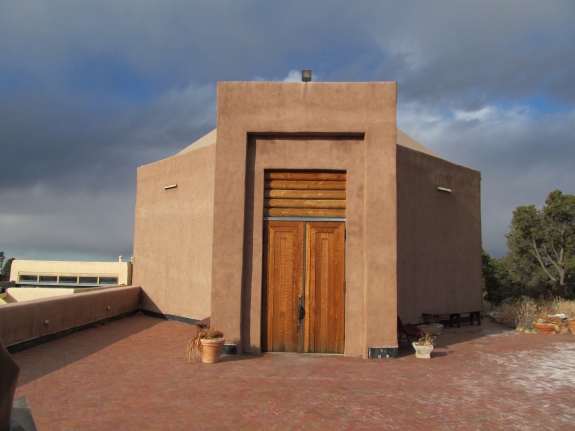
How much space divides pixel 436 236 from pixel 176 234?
8406 millimetres

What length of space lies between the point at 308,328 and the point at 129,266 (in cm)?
2111

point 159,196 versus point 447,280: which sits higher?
point 159,196

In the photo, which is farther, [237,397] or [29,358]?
[29,358]

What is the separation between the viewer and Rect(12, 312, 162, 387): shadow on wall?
8906 mm

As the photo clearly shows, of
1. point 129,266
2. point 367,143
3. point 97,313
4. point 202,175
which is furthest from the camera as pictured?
point 129,266

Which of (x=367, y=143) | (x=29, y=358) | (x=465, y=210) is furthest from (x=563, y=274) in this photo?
(x=29, y=358)

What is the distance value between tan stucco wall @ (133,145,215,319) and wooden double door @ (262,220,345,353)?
4.48 metres

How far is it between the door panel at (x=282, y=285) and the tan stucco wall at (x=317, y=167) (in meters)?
0.24

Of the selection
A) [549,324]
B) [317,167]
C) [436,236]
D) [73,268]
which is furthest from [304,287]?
[73,268]

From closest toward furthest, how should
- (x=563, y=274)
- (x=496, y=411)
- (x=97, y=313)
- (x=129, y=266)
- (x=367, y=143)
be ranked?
(x=496, y=411), (x=367, y=143), (x=97, y=313), (x=563, y=274), (x=129, y=266)

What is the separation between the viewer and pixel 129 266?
2900 centimetres

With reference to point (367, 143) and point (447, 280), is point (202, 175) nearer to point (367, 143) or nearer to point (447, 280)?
point (367, 143)

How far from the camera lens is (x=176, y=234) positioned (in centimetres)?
1622

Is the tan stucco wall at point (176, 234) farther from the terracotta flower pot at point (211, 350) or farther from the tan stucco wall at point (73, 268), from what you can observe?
the tan stucco wall at point (73, 268)
